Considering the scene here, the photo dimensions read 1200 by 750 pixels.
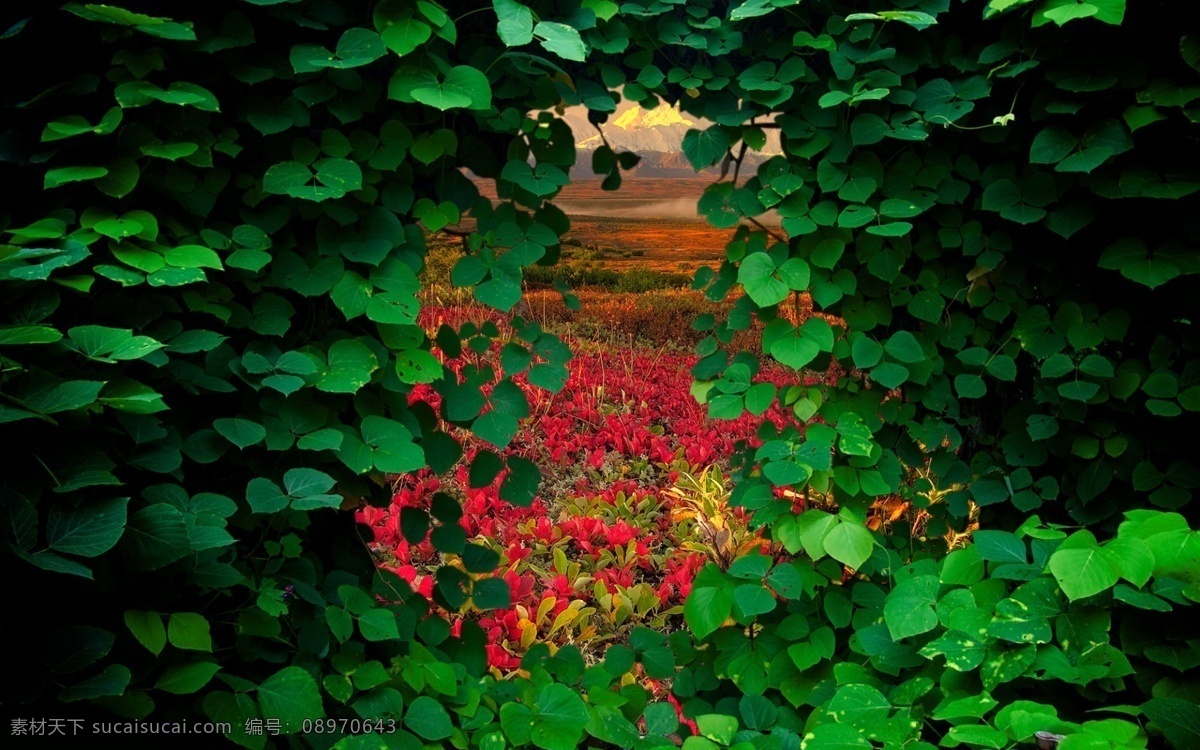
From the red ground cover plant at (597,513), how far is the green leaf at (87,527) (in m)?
1.57

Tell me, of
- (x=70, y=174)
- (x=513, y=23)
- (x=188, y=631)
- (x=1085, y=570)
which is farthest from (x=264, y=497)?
(x=1085, y=570)

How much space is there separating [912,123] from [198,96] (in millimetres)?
1679

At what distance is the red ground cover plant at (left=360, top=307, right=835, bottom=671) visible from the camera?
12.0ft

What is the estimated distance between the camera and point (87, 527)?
1.32 meters

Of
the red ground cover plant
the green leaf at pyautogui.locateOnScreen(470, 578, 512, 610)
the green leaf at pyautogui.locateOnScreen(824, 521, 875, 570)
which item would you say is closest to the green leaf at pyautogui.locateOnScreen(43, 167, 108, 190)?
the green leaf at pyautogui.locateOnScreen(470, 578, 512, 610)

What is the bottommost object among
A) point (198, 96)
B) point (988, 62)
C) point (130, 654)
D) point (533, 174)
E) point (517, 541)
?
point (517, 541)

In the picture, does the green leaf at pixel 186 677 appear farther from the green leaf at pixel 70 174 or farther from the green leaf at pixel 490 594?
the green leaf at pixel 70 174

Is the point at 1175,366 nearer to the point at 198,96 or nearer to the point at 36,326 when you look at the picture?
the point at 198,96

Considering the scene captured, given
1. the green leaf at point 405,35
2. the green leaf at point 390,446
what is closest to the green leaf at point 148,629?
the green leaf at point 390,446

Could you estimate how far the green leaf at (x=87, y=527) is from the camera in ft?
4.22

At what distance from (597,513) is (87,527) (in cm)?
342

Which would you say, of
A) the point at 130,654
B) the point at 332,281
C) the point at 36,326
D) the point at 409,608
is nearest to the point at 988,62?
the point at 332,281

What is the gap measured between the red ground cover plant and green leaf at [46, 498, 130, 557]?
1.57 meters

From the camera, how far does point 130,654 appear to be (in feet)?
5.02
